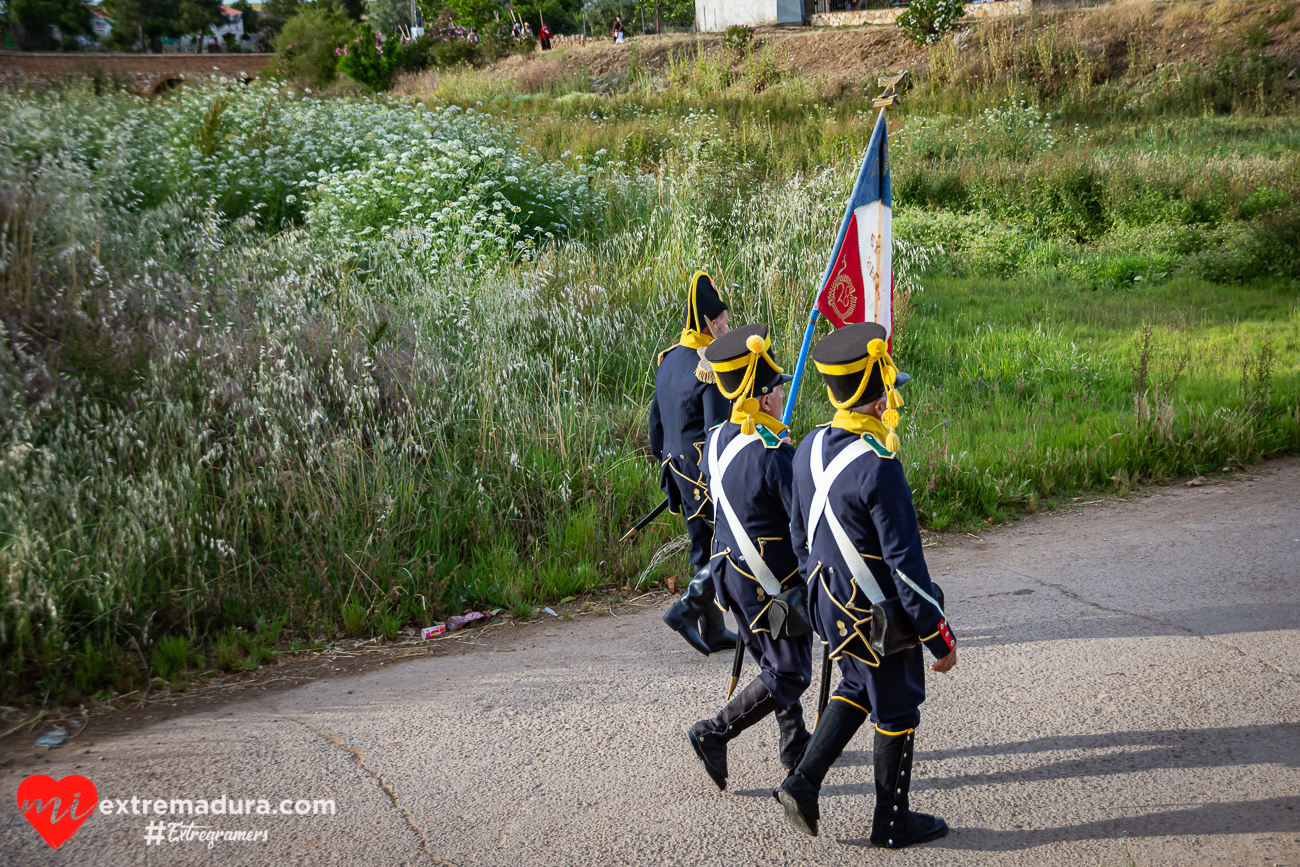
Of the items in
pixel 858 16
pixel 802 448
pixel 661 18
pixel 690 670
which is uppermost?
pixel 661 18

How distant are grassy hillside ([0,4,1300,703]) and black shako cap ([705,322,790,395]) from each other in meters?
2.17

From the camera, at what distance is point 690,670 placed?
4.33 metres

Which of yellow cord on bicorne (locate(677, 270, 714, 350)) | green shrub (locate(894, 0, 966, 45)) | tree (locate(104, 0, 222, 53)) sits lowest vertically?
yellow cord on bicorne (locate(677, 270, 714, 350))

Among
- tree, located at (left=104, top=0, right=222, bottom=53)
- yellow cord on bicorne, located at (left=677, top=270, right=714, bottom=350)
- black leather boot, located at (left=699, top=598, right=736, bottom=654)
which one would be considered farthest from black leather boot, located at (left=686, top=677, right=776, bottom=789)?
tree, located at (left=104, top=0, right=222, bottom=53)

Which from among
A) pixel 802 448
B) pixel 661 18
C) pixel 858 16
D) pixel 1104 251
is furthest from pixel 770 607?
pixel 661 18

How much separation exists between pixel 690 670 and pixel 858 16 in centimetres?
3809

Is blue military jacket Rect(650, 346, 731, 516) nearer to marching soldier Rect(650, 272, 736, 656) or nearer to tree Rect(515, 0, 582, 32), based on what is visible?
marching soldier Rect(650, 272, 736, 656)

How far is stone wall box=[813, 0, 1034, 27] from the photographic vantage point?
3061cm

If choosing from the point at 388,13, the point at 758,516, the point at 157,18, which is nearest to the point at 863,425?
the point at 758,516

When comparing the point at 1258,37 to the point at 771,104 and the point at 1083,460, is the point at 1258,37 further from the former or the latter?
the point at 1083,460

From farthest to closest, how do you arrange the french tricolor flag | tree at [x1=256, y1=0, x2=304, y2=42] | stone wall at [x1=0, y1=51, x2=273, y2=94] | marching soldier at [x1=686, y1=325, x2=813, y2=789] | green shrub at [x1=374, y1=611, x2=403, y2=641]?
tree at [x1=256, y1=0, x2=304, y2=42], stone wall at [x1=0, y1=51, x2=273, y2=94], green shrub at [x1=374, y1=611, x2=403, y2=641], the french tricolor flag, marching soldier at [x1=686, y1=325, x2=813, y2=789]

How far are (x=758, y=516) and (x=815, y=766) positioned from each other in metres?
0.90

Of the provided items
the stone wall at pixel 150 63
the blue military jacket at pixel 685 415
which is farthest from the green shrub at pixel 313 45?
the blue military jacket at pixel 685 415

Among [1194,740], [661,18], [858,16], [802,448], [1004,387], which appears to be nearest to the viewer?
[802,448]
